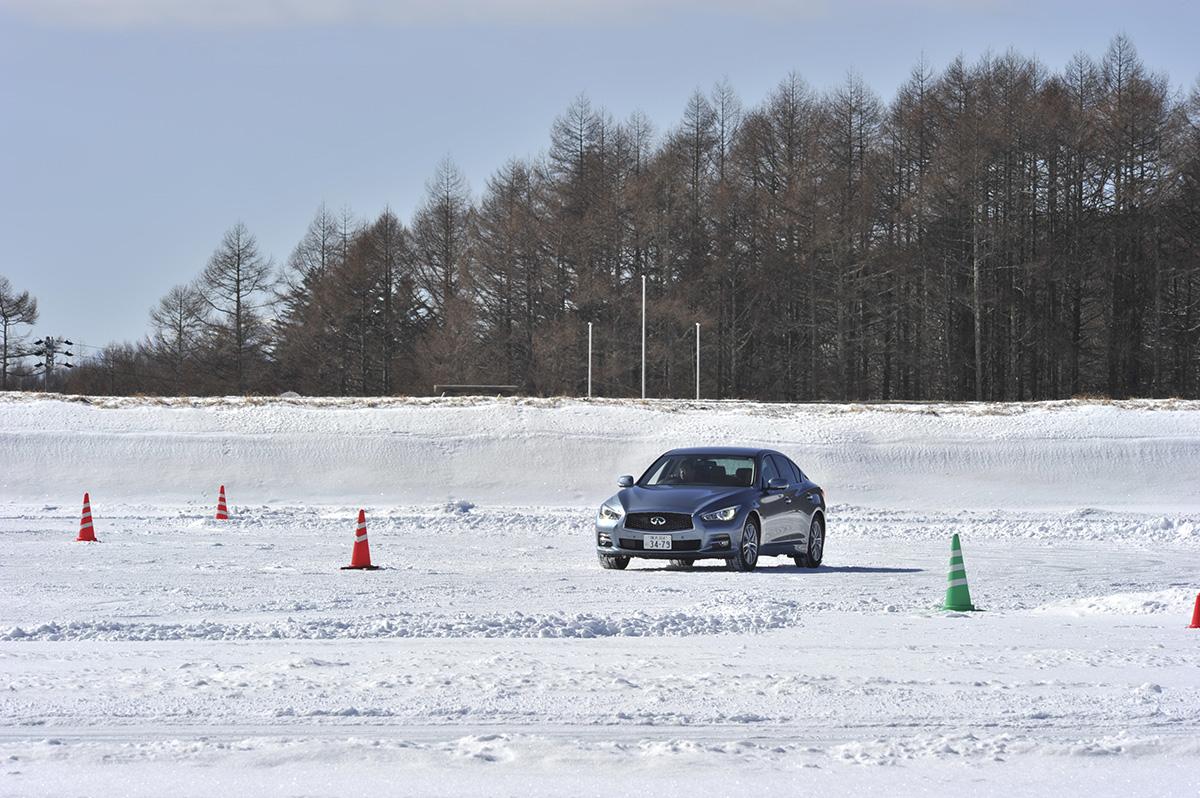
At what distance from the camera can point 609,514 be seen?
673 inches

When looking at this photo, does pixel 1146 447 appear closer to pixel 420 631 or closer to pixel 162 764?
pixel 420 631

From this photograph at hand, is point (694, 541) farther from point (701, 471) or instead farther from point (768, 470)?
point (768, 470)

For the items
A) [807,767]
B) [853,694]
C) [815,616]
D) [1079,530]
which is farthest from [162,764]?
[1079,530]

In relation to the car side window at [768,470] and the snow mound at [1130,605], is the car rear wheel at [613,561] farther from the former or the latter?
the snow mound at [1130,605]

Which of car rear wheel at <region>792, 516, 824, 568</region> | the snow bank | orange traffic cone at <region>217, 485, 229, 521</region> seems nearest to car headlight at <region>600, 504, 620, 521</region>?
car rear wheel at <region>792, 516, 824, 568</region>

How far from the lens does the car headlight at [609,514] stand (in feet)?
55.7

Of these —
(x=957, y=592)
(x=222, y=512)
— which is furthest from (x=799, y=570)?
(x=222, y=512)

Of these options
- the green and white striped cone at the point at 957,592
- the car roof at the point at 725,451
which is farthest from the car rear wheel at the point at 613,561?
the green and white striped cone at the point at 957,592

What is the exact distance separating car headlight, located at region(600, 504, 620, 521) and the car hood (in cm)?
14

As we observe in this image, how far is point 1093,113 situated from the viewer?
212ft

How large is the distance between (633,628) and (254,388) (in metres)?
68.2

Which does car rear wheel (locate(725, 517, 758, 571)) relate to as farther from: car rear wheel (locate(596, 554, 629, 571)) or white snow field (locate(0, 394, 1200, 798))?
car rear wheel (locate(596, 554, 629, 571))

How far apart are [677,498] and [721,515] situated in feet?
1.94

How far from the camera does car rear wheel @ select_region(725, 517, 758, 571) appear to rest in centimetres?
1673
